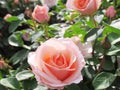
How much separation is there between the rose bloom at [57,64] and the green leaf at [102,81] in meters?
0.10

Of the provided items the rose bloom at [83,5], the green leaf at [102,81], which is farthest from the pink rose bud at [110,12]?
the green leaf at [102,81]

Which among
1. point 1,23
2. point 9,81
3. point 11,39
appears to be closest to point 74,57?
point 9,81

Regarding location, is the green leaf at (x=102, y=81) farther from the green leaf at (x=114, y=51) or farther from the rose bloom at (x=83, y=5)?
the rose bloom at (x=83, y=5)

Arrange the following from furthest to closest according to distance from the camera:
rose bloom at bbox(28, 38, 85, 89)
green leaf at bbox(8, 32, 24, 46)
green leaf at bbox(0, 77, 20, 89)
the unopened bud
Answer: green leaf at bbox(8, 32, 24, 46) < green leaf at bbox(0, 77, 20, 89) < the unopened bud < rose bloom at bbox(28, 38, 85, 89)

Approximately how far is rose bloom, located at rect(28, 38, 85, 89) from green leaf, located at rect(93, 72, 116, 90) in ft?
0.31

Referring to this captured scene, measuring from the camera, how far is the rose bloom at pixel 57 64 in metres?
0.85

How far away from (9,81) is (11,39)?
0.32 meters

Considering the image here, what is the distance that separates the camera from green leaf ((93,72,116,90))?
0.94 metres

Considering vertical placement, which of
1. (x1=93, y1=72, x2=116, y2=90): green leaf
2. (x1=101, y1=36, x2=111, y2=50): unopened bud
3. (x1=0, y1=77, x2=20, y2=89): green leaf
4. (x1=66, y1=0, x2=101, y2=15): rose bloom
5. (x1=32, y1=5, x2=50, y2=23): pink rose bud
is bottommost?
(x1=0, y1=77, x2=20, y2=89): green leaf

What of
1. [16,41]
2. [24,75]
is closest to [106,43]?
[24,75]

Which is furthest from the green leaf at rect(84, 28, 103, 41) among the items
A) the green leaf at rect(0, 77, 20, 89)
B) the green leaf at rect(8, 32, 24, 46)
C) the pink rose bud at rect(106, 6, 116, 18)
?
the green leaf at rect(8, 32, 24, 46)

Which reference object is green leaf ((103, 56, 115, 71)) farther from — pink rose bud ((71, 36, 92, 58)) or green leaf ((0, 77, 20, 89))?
green leaf ((0, 77, 20, 89))

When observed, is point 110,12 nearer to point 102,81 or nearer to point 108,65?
point 108,65

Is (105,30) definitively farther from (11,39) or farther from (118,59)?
(11,39)
